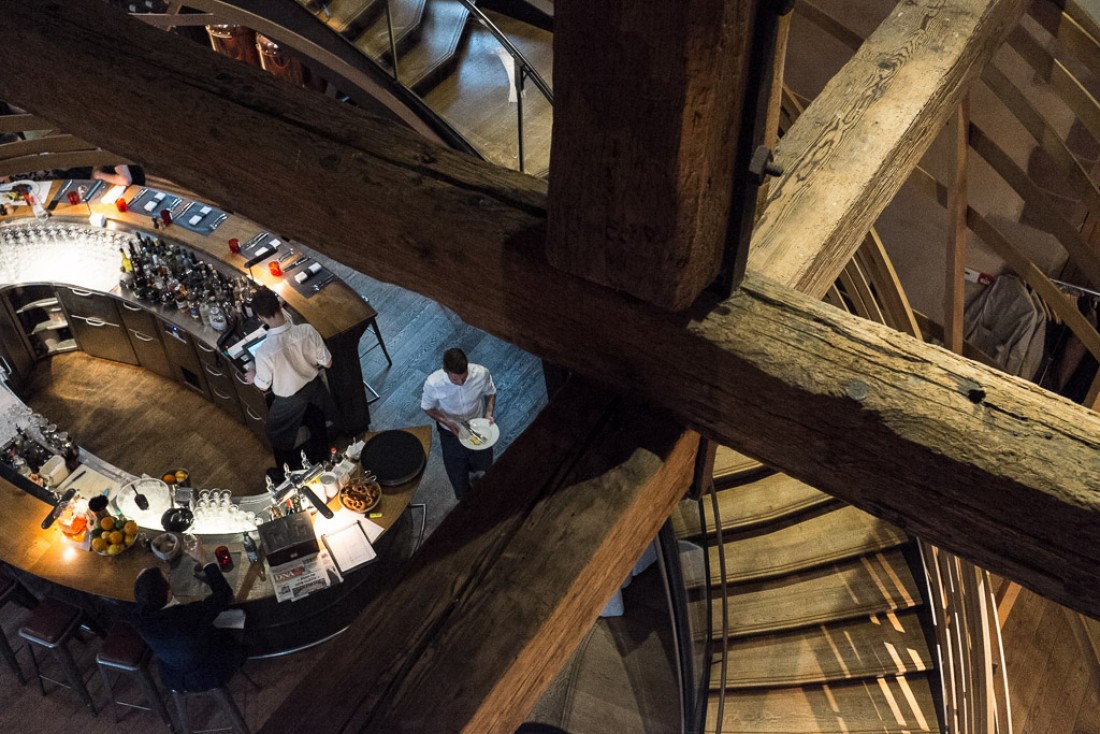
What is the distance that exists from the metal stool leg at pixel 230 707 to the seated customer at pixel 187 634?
11 cm

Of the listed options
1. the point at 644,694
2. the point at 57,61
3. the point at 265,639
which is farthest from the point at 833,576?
the point at 57,61

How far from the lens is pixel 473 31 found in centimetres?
693

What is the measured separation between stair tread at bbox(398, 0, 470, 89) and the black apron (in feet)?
7.42

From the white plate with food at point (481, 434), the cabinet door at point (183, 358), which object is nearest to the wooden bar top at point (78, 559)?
the white plate with food at point (481, 434)

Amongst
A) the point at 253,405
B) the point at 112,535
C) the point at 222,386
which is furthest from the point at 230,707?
the point at 222,386

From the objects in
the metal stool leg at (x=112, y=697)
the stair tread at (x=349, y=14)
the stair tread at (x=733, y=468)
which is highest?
the stair tread at (x=349, y=14)

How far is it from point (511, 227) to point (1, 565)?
5190 millimetres

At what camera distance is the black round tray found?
5496mm

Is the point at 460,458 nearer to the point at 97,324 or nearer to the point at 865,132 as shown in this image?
the point at 97,324

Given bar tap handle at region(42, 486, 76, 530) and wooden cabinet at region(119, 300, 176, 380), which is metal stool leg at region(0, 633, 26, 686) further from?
wooden cabinet at region(119, 300, 176, 380)

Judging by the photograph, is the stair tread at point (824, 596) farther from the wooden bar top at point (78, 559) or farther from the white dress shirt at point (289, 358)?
the white dress shirt at point (289, 358)

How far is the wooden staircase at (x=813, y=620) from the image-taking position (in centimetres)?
477

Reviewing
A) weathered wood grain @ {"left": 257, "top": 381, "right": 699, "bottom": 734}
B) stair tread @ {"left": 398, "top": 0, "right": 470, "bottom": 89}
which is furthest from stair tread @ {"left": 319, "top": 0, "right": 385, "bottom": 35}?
weathered wood grain @ {"left": 257, "top": 381, "right": 699, "bottom": 734}

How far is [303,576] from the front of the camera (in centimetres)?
515
